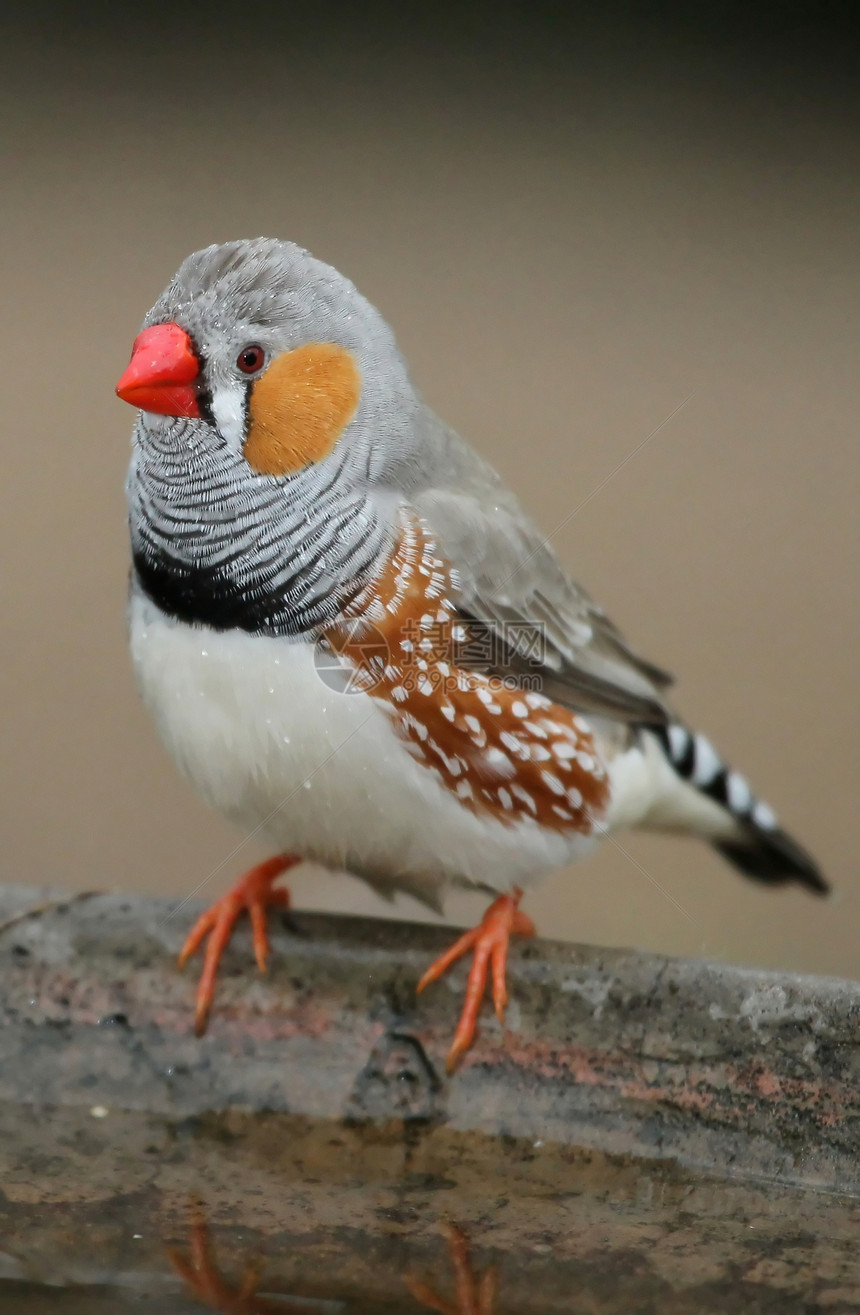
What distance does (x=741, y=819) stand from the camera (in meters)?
1.85

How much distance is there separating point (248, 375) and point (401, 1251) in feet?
2.70

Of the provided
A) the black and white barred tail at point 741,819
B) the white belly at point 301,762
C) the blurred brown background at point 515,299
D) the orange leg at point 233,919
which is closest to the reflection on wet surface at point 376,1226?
the orange leg at point 233,919

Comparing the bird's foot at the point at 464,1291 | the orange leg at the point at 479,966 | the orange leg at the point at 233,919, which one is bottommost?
the orange leg at the point at 233,919

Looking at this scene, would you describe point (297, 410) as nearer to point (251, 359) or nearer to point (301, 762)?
point (251, 359)

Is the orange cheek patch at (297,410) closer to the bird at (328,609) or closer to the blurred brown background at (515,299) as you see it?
the bird at (328,609)

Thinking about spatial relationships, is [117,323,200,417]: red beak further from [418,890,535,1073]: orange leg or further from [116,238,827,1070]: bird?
[418,890,535,1073]: orange leg

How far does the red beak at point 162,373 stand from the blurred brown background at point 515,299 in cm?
146

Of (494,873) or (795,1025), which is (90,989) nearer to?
(494,873)

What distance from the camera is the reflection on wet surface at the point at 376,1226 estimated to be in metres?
0.98

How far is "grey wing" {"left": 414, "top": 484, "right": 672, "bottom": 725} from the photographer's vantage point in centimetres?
140

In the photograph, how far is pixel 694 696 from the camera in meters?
3.10

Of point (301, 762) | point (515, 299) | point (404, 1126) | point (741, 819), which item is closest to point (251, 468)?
point (301, 762)

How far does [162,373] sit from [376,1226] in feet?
2.64

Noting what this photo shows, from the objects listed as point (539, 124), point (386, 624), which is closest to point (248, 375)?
point (386, 624)
